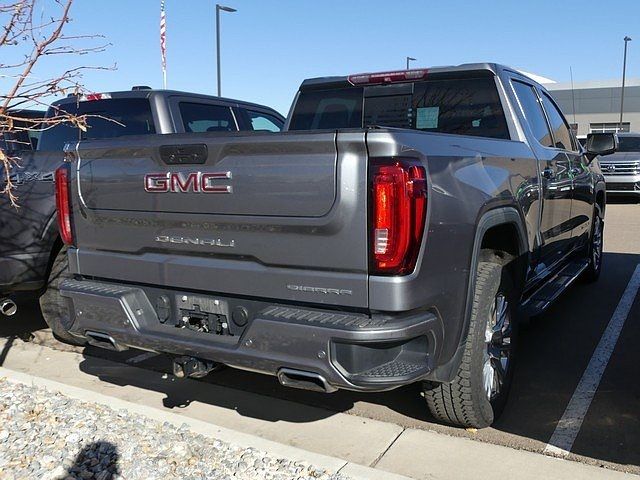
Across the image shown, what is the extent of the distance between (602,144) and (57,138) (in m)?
5.10

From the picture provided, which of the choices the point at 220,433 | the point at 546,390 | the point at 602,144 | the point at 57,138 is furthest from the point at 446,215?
the point at 57,138

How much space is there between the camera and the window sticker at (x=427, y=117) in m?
4.66

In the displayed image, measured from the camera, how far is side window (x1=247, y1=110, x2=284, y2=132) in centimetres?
682

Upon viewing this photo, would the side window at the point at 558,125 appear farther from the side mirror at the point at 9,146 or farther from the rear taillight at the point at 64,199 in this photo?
the side mirror at the point at 9,146

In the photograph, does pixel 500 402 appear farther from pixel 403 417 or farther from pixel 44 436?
pixel 44 436

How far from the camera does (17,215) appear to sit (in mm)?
4602

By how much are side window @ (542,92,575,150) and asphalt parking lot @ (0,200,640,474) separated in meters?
1.59

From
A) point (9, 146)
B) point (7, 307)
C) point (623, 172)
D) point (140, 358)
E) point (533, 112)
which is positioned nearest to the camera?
point (7, 307)

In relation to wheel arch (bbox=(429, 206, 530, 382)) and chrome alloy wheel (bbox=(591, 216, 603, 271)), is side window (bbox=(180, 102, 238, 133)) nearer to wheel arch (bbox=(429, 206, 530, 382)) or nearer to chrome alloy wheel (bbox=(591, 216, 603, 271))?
wheel arch (bbox=(429, 206, 530, 382))

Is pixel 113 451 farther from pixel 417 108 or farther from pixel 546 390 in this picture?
pixel 417 108

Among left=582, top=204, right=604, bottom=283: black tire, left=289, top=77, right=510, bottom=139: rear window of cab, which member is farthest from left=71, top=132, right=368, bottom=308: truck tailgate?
left=582, top=204, right=604, bottom=283: black tire

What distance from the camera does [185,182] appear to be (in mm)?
3115

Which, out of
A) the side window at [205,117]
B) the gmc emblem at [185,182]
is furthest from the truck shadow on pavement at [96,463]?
the side window at [205,117]

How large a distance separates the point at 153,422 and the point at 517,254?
7.80ft
